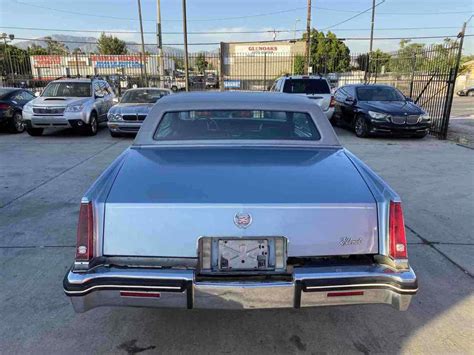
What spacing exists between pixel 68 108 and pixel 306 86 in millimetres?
7288

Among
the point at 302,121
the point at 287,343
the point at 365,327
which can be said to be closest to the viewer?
the point at 287,343

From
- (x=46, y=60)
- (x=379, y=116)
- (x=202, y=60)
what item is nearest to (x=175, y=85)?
(x=202, y=60)

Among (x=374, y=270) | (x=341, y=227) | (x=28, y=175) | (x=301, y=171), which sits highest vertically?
(x=301, y=171)

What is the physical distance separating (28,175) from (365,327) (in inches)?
264

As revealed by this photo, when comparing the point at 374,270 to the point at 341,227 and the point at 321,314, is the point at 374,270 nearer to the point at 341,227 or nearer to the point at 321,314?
the point at 341,227

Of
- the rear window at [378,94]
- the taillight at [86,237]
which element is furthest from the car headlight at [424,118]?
the taillight at [86,237]

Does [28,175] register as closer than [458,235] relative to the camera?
No

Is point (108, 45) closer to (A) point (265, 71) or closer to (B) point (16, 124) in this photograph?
(A) point (265, 71)

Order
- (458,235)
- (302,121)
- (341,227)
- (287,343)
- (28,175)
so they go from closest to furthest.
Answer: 1. (341,227)
2. (287,343)
3. (302,121)
4. (458,235)
5. (28,175)

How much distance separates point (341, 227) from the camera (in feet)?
7.97

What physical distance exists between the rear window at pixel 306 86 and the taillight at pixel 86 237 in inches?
454

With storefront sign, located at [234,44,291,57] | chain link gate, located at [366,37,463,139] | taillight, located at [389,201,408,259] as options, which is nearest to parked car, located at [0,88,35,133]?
chain link gate, located at [366,37,463,139]

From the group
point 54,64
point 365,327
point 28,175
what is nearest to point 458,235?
point 365,327

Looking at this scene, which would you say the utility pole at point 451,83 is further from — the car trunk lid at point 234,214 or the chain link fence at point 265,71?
the car trunk lid at point 234,214
